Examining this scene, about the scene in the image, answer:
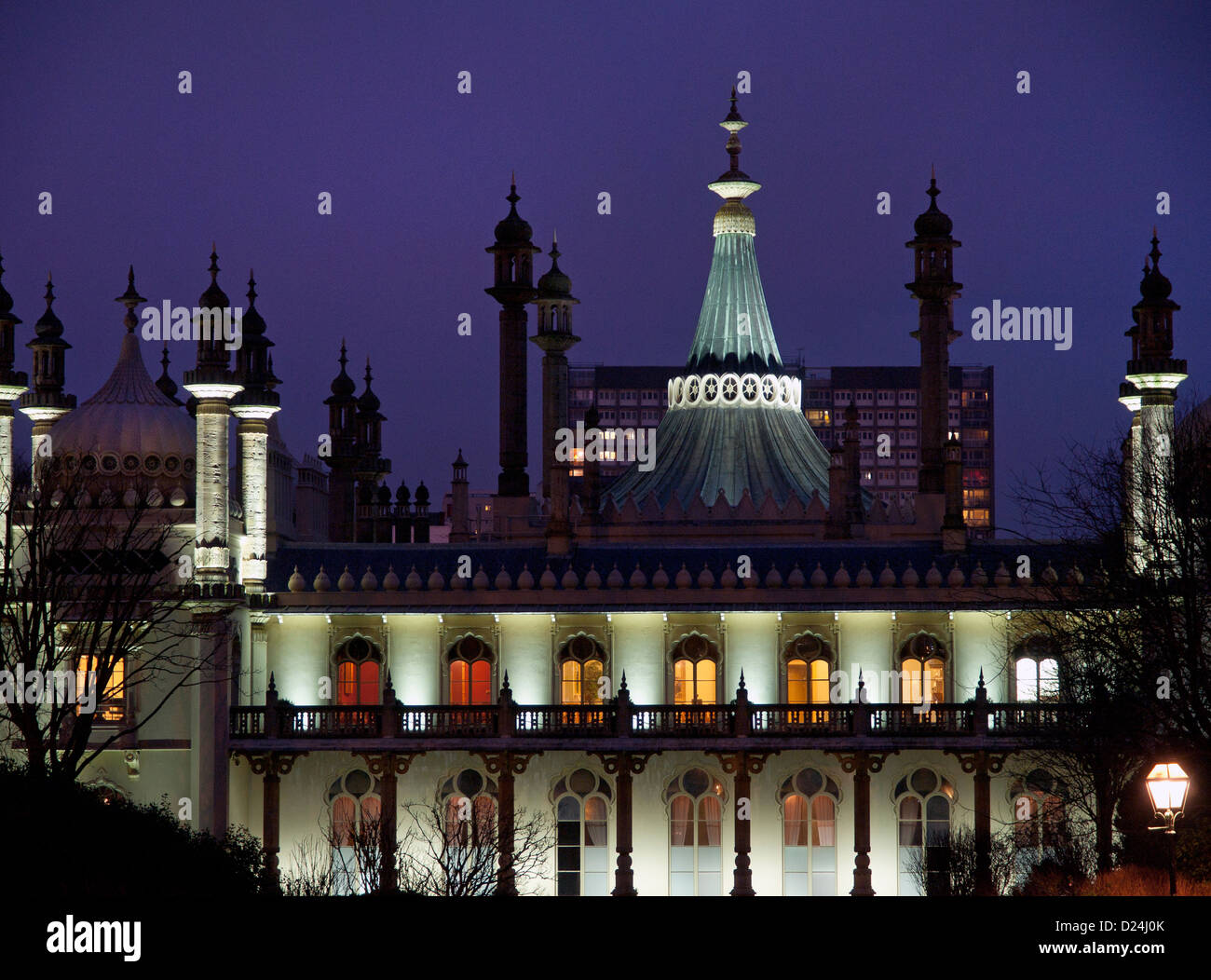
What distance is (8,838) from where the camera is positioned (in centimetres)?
4466

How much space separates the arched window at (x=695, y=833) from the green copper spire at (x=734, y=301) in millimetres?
26442

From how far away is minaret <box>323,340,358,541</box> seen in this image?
91812 millimetres

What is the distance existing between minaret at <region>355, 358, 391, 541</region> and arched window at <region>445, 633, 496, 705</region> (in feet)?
125

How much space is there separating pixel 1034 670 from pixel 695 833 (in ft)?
38.9

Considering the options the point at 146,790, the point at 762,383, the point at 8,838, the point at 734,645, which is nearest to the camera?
the point at 8,838

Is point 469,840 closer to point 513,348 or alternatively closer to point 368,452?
point 513,348

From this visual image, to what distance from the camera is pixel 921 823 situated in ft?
208

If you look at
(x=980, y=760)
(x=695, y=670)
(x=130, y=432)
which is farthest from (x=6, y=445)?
(x=980, y=760)

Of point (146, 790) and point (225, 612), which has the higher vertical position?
point (225, 612)

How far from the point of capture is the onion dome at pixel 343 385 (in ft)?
329

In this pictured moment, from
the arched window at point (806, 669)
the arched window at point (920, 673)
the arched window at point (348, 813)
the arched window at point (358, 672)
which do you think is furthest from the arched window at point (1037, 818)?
the arched window at point (358, 672)
